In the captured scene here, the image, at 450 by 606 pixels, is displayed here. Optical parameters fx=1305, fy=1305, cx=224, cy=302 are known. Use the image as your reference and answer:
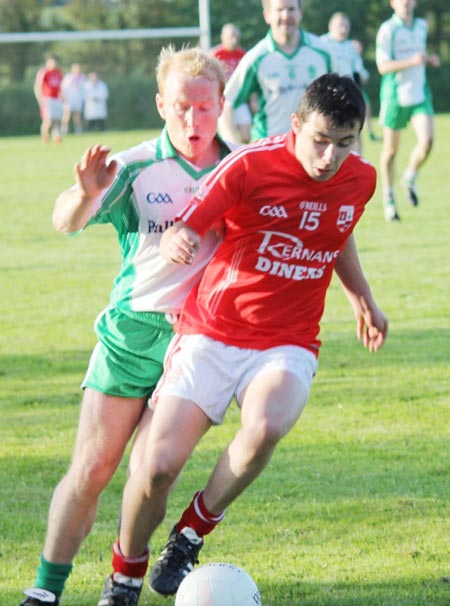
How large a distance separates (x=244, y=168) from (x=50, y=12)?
182ft

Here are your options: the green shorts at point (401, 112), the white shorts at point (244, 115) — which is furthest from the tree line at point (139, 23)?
the green shorts at point (401, 112)

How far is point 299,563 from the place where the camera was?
4742 millimetres

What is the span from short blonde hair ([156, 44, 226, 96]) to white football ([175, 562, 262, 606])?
63.4 inches

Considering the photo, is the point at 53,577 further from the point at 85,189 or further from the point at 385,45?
the point at 385,45

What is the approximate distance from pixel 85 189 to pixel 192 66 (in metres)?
0.63

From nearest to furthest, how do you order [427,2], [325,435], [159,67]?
[159,67] → [325,435] → [427,2]

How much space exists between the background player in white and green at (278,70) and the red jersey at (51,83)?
27.1 metres

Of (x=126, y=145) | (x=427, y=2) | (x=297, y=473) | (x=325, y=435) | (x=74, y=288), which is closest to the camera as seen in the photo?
(x=297, y=473)

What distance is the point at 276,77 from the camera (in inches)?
439

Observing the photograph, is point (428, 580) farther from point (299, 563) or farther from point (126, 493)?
point (126, 493)

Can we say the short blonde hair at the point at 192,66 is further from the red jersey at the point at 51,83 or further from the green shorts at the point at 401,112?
the red jersey at the point at 51,83

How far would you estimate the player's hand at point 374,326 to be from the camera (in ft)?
15.6

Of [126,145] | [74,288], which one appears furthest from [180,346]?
[126,145]

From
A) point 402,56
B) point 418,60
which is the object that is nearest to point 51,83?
point 402,56
